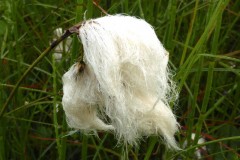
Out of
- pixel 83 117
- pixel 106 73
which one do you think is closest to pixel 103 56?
pixel 106 73

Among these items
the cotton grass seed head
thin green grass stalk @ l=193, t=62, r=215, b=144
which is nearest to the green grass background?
thin green grass stalk @ l=193, t=62, r=215, b=144

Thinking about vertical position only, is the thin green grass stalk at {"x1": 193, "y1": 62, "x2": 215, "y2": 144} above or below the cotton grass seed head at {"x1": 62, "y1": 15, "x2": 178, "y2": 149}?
below

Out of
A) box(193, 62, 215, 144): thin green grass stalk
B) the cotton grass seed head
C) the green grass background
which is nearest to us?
the cotton grass seed head

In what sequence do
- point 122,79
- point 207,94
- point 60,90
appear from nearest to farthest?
point 122,79 < point 207,94 < point 60,90

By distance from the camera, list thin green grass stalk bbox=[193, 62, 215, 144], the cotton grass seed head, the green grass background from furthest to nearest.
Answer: the green grass background, thin green grass stalk bbox=[193, 62, 215, 144], the cotton grass seed head

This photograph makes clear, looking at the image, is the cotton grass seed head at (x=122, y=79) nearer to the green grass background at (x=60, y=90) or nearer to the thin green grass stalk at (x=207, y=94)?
the thin green grass stalk at (x=207, y=94)

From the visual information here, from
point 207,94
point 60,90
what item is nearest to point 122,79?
point 207,94

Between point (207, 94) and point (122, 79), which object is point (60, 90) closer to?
point (207, 94)

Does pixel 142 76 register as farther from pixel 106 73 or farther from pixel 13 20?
pixel 13 20

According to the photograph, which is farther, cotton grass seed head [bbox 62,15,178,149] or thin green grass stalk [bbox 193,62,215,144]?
thin green grass stalk [bbox 193,62,215,144]

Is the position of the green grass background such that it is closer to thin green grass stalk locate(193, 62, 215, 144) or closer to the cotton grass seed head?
thin green grass stalk locate(193, 62, 215, 144)

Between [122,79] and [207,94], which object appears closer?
[122,79]
